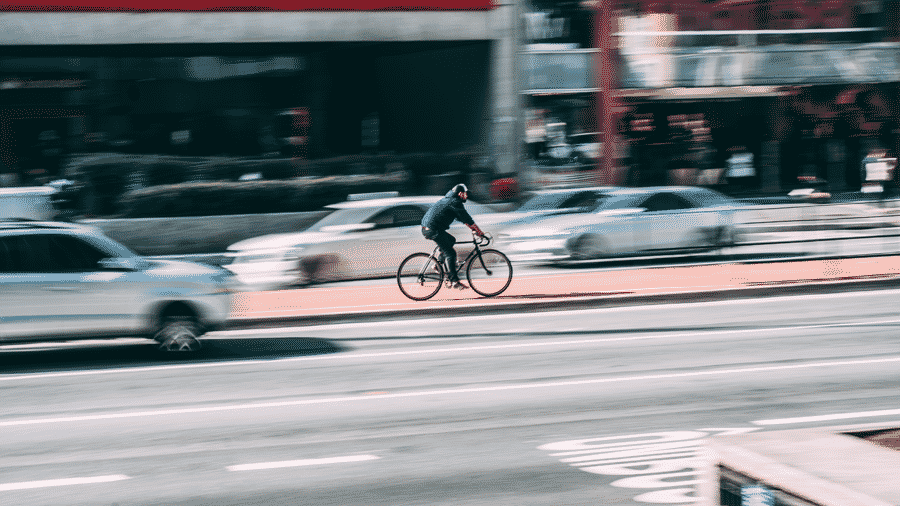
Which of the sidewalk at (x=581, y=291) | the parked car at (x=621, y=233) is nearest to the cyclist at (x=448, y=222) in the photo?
the sidewalk at (x=581, y=291)

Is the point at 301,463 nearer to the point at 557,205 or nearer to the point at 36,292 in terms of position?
the point at 36,292

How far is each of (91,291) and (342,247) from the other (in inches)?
257

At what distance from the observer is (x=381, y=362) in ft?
34.4

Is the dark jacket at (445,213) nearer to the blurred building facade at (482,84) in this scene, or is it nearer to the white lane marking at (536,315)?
the white lane marking at (536,315)

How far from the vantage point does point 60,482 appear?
6.35 meters

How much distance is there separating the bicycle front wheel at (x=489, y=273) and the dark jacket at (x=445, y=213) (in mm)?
790

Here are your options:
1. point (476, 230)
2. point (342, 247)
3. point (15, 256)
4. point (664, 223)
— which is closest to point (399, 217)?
point (342, 247)

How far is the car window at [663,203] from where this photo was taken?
60.6 feet

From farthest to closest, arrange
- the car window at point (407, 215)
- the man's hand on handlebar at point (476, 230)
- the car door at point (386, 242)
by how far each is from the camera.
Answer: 1. the car window at point (407, 215)
2. the car door at point (386, 242)
3. the man's hand on handlebar at point (476, 230)

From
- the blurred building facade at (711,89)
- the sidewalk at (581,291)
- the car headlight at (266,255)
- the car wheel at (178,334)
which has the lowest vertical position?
the sidewalk at (581,291)

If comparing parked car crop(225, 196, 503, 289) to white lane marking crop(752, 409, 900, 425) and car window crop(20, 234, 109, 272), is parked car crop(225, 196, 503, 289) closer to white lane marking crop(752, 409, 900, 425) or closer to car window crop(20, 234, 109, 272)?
car window crop(20, 234, 109, 272)

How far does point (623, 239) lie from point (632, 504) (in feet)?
42.1

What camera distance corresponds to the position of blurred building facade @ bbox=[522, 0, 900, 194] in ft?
78.3

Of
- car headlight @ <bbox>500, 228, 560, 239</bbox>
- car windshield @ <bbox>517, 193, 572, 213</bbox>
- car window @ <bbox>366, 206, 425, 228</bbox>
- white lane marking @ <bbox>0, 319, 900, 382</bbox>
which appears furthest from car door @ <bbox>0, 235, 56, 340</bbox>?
car windshield @ <bbox>517, 193, 572, 213</bbox>
